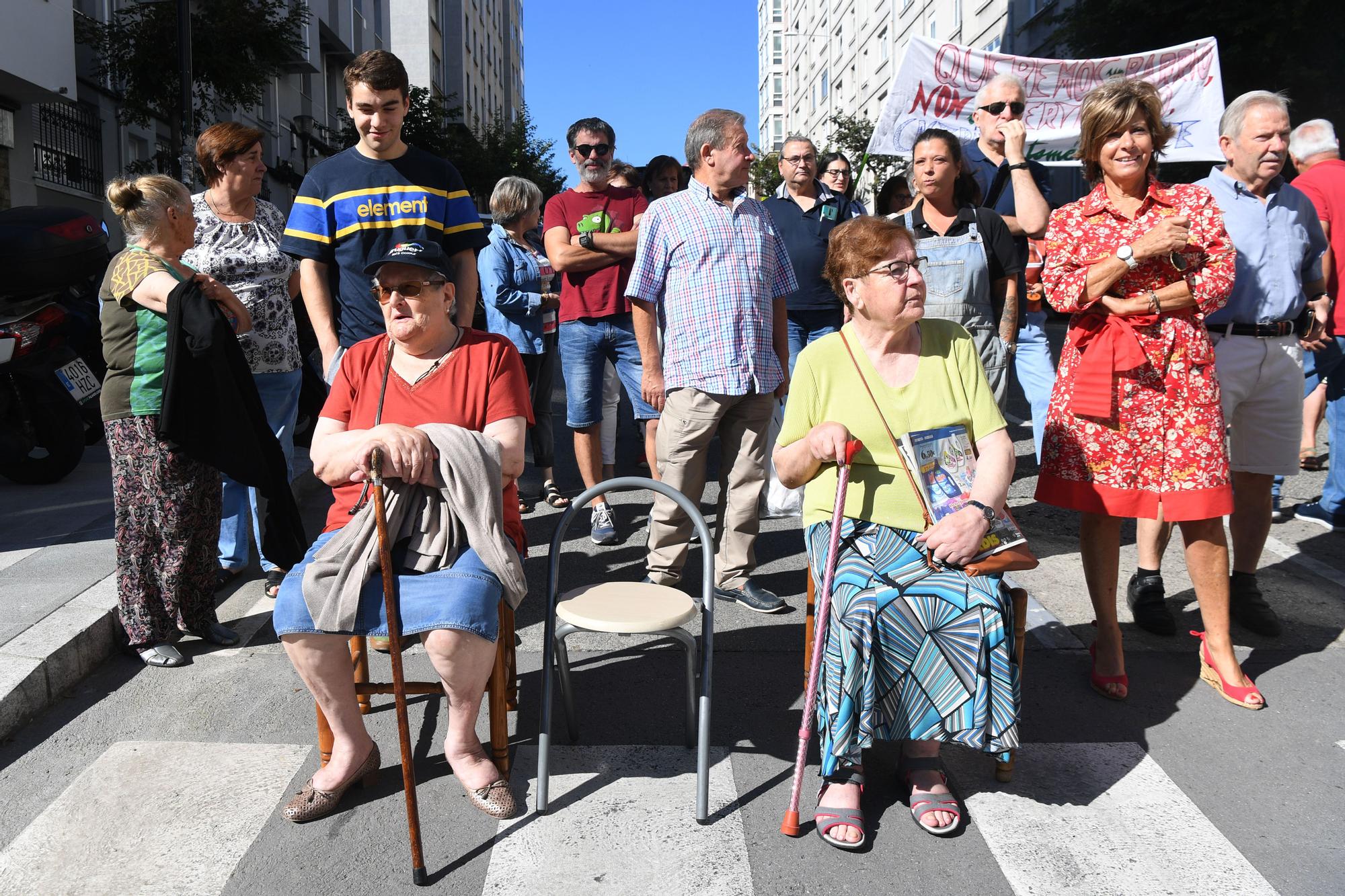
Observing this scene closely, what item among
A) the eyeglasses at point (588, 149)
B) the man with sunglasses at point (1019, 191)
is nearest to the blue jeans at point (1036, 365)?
the man with sunglasses at point (1019, 191)

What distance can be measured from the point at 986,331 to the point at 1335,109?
50.2 feet

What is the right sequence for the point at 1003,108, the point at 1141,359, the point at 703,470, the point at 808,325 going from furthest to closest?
the point at 808,325, the point at 1003,108, the point at 703,470, the point at 1141,359

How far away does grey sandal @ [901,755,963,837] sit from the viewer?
289cm

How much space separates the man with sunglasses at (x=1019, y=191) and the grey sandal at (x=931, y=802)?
2671 mm

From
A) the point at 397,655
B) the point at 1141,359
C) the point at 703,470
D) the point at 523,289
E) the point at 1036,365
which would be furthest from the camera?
the point at 523,289

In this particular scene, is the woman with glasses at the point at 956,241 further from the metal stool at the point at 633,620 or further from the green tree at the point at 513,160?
the green tree at the point at 513,160

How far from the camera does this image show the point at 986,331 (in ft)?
17.0

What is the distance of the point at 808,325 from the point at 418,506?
3378 millimetres

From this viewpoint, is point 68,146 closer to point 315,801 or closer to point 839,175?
point 839,175

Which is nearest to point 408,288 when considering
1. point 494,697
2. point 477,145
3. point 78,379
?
point 494,697

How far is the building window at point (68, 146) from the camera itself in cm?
1719

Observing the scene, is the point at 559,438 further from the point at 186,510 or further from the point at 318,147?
the point at 318,147

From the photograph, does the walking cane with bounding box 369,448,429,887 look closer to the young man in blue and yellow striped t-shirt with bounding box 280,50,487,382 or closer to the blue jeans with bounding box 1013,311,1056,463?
the young man in blue and yellow striped t-shirt with bounding box 280,50,487,382

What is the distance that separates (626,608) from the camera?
3.09m
